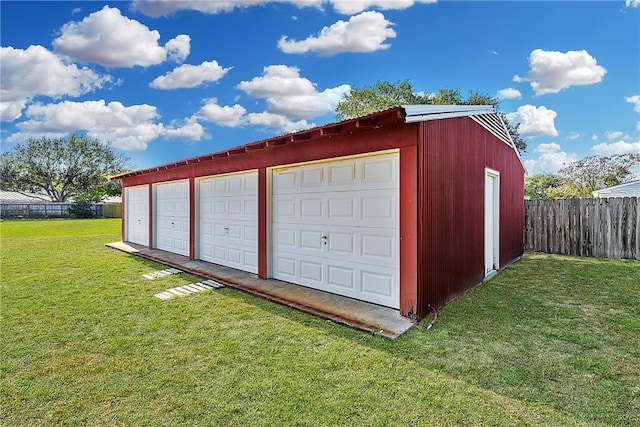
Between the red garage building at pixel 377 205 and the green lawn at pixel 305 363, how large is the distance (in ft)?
2.64

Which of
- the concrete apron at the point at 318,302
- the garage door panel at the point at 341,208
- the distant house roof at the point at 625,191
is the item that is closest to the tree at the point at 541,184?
the distant house roof at the point at 625,191

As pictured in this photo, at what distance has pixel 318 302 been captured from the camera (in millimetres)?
4598

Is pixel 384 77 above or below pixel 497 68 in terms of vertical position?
above

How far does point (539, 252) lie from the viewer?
30.7 feet

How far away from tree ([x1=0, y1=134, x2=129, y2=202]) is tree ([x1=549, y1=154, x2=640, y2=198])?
44362mm

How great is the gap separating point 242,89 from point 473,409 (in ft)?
45.8

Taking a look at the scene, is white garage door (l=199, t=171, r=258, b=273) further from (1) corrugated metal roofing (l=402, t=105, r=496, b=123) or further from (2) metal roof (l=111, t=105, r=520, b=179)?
(1) corrugated metal roofing (l=402, t=105, r=496, b=123)


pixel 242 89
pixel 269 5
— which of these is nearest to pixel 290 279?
pixel 269 5

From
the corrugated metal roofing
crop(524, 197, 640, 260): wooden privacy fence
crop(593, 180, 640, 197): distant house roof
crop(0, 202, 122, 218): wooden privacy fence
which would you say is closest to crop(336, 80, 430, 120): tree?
crop(593, 180, 640, 197): distant house roof

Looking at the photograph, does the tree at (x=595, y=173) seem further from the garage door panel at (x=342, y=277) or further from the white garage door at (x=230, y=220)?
the white garage door at (x=230, y=220)

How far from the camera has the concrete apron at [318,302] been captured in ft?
12.2

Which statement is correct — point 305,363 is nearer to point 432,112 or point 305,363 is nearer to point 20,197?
point 432,112

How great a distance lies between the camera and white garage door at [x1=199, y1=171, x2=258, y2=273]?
6.63m

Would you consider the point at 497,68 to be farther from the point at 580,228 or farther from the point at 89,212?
the point at 89,212
